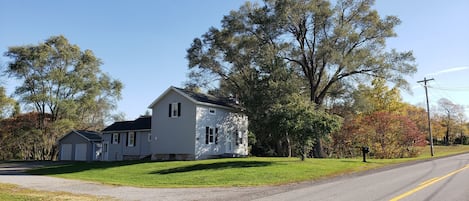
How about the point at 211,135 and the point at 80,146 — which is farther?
the point at 80,146

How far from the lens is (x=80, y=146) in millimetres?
44469

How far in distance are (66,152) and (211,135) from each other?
2322cm

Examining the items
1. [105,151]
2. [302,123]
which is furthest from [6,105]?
[302,123]

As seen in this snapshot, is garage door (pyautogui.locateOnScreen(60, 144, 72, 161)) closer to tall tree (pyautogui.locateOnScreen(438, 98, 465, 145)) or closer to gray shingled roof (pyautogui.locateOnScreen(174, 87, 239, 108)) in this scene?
gray shingled roof (pyautogui.locateOnScreen(174, 87, 239, 108))

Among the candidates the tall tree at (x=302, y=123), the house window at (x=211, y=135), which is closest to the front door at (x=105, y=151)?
the house window at (x=211, y=135)

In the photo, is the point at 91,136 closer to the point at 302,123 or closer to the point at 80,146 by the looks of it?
the point at 80,146

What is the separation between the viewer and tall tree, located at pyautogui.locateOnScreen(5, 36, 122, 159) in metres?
48.4

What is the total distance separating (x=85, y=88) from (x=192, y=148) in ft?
92.0

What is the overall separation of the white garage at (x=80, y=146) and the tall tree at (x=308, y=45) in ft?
53.1

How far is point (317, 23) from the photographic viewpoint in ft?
109

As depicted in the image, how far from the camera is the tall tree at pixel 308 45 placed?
3244 cm

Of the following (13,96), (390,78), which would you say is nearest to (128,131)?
Answer: (13,96)

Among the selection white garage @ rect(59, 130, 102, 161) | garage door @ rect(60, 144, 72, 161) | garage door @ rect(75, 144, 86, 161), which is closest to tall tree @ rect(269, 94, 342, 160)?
white garage @ rect(59, 130, 102, 161)

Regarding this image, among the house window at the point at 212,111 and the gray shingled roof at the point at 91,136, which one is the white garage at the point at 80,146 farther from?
the house window at the point at 212,111
